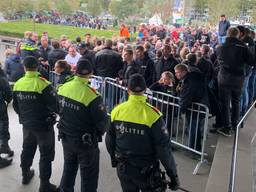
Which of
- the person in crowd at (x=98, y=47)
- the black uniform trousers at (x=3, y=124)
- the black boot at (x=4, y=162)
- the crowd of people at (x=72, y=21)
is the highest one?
the crowd of people at (x=72, y=21)

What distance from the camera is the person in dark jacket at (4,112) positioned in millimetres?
6207

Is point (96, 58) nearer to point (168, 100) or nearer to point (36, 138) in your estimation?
point (168, 100)

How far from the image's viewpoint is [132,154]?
4.01 metres

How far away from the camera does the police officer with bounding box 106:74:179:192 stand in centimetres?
388

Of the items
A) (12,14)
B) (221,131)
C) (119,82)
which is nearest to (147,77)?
(119,82)

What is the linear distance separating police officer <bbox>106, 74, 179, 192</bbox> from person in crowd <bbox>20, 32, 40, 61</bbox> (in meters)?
6.27

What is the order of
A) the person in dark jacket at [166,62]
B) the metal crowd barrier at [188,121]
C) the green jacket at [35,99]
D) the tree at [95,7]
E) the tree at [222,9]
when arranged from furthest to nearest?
1. the tree at [95,7]
2. the tree at [222,9]
3. the person in dark jacket at [166,62]
4. the metal crowd barrier at [188,121]
5. the green jacket at [35,99]

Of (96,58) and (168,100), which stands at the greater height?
(96,58)

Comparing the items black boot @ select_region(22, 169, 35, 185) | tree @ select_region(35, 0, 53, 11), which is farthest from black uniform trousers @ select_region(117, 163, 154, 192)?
tree @ select_region(35, 0, 53, 11)

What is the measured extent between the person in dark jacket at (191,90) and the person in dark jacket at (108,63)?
242 centimetres

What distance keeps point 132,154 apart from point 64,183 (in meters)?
1.38

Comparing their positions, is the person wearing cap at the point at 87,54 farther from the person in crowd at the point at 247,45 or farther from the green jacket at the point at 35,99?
the green jacket at the point at 35,99

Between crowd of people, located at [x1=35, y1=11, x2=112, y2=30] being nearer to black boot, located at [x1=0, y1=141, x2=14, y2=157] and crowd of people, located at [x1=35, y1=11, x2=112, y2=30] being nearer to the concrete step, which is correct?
the concrete step

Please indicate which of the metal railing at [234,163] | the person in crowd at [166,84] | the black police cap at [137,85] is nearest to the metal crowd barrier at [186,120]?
the person in crowd at [166,84]
